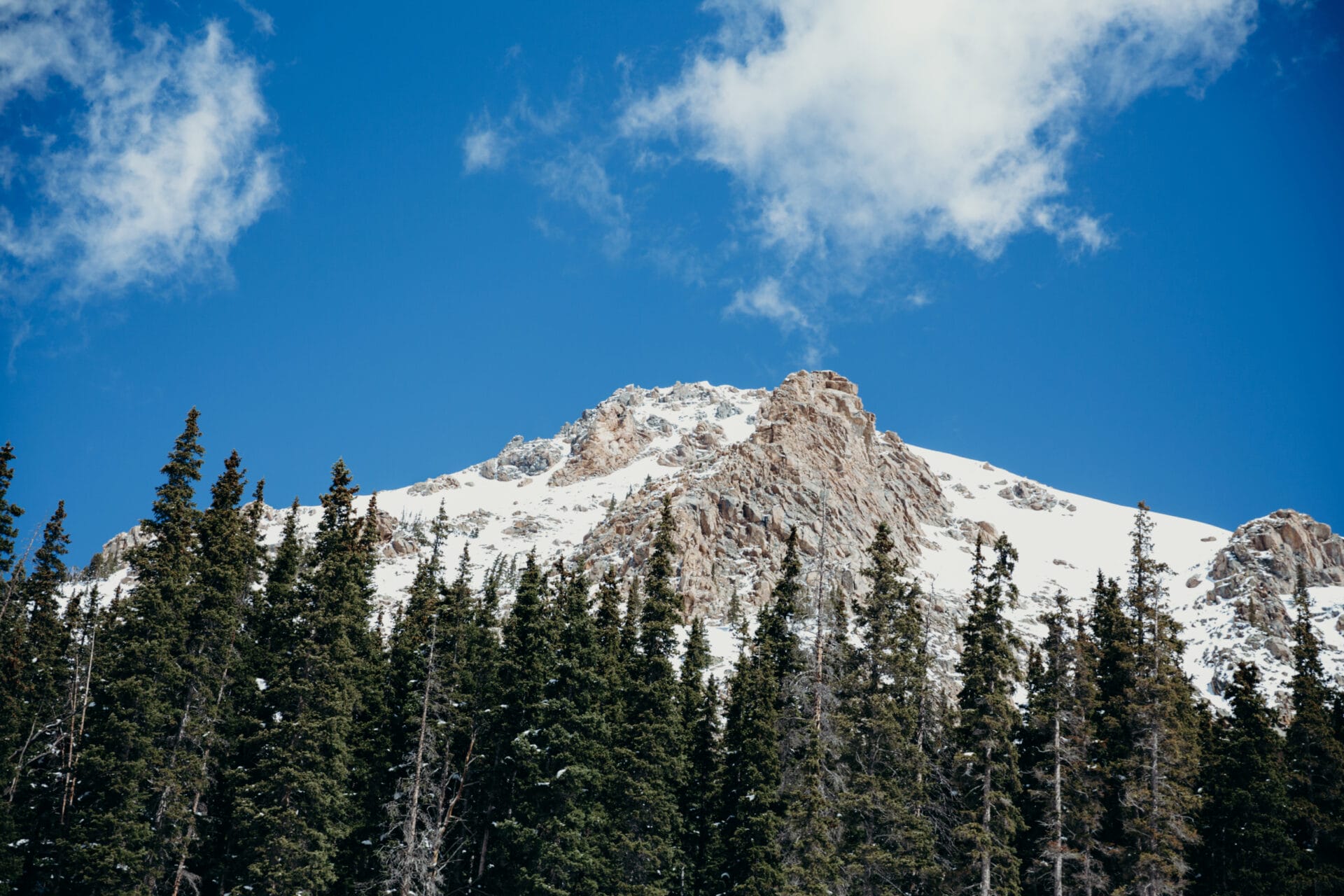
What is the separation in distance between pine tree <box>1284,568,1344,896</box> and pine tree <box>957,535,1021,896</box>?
11654 mm

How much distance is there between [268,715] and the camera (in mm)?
39938

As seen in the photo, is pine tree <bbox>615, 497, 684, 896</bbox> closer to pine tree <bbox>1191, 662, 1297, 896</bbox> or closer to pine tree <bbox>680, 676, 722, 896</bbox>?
pine tree <bbox>680, 676, 722, 896</bbox>

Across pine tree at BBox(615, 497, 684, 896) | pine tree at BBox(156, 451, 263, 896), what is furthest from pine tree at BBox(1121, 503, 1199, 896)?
pine tree at BBox(156, 451, 263, 896)

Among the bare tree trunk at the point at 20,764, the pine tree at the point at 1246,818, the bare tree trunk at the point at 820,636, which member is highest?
the bare tree trunk at the point at 820,636

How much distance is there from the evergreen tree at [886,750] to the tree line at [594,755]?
4.9 inches

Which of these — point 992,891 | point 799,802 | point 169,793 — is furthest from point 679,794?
point 169,793

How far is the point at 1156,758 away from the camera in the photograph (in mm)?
40125

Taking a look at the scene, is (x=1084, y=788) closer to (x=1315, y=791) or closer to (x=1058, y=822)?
(x=1058, y=822)

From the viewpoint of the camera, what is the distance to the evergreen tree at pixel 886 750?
128ft

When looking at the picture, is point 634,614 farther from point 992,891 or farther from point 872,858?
point 992,891

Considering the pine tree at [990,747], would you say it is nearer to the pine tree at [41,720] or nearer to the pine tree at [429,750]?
the pine tree at [429,750]

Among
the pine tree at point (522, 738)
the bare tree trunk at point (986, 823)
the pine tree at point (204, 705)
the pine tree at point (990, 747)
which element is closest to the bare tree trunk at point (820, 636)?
the pine tree at point (990, 747)

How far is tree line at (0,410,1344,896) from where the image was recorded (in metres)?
37.8

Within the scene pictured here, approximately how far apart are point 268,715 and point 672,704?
16517mm
